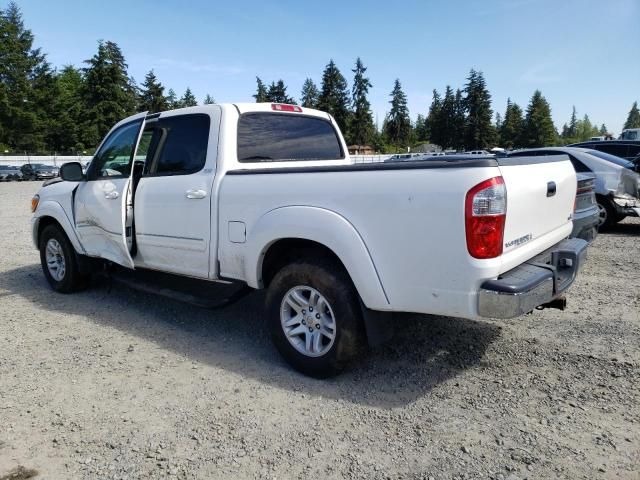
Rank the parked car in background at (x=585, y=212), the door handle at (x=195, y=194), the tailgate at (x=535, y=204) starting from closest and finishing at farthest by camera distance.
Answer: the tailgate at (x=535, y=204)
the door handle at (x=195, y=194)
the parked car in background at (x=585, y=212)

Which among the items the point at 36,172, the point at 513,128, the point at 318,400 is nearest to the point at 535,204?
the point at 318,400

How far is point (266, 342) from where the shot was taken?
436 centimetres

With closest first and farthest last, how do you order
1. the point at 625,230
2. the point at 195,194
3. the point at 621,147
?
1. the point at 195,194
2. the point at 625,230
3. the point at 621,147

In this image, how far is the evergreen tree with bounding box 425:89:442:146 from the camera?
327 feet

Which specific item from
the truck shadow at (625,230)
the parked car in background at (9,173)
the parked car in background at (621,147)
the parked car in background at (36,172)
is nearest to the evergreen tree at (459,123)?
the parked car in background at (36,172)

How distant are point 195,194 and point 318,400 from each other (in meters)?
1.97

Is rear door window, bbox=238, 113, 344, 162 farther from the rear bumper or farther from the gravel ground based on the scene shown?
the rear bumper

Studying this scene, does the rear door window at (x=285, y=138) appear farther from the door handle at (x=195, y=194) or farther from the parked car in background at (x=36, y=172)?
the parked car in background at (x=36, y=172)

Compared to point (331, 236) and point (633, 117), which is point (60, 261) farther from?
point (633, 117)

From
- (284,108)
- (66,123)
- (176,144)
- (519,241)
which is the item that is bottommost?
(519,241)

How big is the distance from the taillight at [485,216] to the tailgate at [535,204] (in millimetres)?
74

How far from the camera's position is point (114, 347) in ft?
14.0

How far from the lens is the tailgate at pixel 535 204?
9.57 feet

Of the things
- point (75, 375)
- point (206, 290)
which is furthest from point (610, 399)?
point (75, 375)
